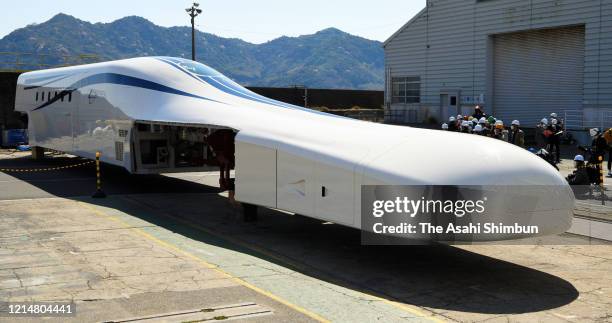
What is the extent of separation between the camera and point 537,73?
36.8m

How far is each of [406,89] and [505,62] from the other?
879 centimetres

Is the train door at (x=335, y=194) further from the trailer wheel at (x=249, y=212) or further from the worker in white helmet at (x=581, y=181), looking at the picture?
the worker in white helmet at (x=581, y=181)

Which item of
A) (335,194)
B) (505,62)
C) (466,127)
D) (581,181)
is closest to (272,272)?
(335,194)

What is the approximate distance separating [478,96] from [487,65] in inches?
79.3

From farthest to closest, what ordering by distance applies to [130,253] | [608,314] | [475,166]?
1. [130,253]
2. [475,166]
3. [608,314]

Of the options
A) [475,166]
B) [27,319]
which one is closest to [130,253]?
[27,319]

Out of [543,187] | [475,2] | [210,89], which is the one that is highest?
[475,2]

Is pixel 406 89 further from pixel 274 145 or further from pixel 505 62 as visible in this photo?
pixel 274 145

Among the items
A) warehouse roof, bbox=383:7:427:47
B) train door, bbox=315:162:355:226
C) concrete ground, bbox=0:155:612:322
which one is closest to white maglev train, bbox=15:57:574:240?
train door, bbox=315:162:355:226

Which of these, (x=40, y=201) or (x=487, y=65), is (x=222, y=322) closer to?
(x=40, y=201)

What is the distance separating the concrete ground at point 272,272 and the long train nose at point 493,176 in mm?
1044

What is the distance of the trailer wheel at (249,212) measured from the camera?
44.9 ft

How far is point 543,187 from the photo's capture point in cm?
899

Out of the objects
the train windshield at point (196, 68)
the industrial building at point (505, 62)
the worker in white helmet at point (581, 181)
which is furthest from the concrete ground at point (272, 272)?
the industrial building at point (505, 62)
